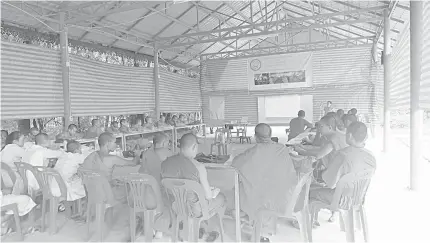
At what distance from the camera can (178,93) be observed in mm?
15906

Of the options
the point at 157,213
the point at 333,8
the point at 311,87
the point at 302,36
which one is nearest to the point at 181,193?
the point at 157,213

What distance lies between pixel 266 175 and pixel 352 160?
862 mm

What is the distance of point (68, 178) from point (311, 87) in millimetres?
14131

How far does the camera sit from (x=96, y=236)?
12.1ft

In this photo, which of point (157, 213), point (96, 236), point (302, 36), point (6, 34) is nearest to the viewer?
point (157, 213)

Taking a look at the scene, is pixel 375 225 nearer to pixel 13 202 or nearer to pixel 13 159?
pixel 13 202

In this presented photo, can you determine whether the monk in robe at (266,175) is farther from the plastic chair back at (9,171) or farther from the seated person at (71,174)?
the plastic chair back at (9,171)

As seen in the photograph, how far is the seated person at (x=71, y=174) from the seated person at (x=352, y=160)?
298cm

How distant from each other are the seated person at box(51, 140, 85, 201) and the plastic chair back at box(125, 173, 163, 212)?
1002 mm

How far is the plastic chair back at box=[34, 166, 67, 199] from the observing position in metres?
3.79

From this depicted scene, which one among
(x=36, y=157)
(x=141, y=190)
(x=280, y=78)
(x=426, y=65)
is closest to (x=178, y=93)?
(x=280, y=78)

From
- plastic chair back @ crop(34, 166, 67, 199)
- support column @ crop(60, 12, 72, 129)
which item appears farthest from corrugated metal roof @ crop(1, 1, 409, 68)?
plastic chair back @ crop(34, 166, 67, 199)

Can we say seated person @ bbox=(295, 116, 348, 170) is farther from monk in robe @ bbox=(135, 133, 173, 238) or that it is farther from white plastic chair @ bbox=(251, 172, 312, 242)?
monk in robe @ bbox=(135, 133, 173, 238)

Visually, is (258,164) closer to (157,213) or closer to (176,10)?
(157,213)
